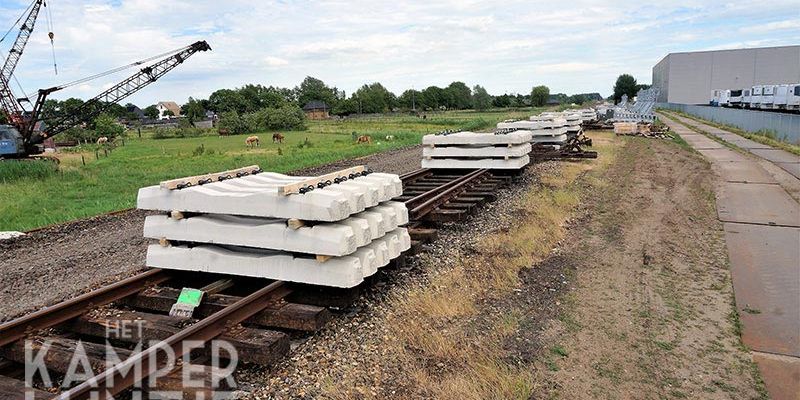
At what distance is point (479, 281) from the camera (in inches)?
242

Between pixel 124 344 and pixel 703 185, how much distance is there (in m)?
14.4

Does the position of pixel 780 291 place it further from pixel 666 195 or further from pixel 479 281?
pixel 666 195

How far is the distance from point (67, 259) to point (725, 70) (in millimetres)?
101707

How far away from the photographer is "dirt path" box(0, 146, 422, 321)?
6.25 meters

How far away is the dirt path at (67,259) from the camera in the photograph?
625cm

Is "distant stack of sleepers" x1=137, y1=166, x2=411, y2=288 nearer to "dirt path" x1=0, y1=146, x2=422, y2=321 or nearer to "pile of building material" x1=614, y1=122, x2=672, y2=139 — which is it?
"dirt path" x1=0, y1=146, x2=422, y2=321

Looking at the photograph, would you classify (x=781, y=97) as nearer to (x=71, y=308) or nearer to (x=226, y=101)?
(x=71, y=308)

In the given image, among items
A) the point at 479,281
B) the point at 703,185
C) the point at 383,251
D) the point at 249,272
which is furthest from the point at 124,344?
the point at 703,185

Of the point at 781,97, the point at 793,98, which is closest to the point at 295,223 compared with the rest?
the point at 793,98

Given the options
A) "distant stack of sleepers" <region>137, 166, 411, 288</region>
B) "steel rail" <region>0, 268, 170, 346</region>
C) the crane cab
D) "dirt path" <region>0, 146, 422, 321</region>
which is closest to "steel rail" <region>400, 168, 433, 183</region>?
"dirt path" <region>0, 146, 422, 321</region>

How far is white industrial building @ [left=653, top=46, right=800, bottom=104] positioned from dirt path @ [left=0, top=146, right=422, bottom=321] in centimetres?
9907

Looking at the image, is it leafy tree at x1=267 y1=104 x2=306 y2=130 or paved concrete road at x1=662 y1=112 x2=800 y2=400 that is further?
leafy tree at x1=267 y1=104 x2=306 y2=130

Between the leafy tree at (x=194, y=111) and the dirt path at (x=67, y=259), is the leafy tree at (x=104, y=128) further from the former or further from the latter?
the dirt path at (x=67, y=259)

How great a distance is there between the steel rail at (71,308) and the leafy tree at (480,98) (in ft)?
464
